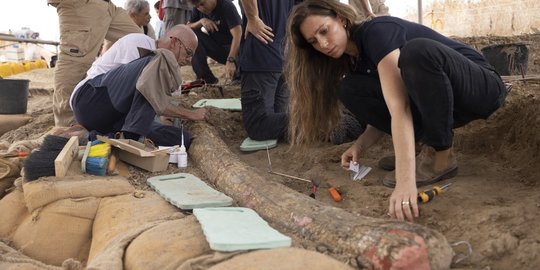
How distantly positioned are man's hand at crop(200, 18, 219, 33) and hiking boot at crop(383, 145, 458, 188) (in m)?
3.21

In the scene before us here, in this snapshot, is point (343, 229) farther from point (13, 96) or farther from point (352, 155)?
point (13, 96)

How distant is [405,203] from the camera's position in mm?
1783

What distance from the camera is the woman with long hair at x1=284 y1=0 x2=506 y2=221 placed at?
1986mm

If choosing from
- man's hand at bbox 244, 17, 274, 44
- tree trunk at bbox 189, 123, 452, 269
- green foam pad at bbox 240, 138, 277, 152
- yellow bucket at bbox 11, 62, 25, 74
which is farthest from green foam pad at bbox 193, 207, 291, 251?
yellow bucket at bbox 11, 62, 25, 74

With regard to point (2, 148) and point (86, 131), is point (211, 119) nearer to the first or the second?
point (86, 131)

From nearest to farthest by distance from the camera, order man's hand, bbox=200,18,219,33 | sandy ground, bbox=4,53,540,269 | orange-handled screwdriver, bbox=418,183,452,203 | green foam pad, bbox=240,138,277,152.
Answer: sandy ground, bbox=4,53,540,269
orange-handled screwdriver, bbox=418,183,452,203
green foam pad, bbox=240,138,277,152
man's hand, bbox=200,18,219,33

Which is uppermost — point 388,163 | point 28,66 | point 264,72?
point 264,72

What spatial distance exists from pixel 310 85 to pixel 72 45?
8.51ft

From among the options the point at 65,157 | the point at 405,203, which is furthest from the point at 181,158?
the point at 405,203

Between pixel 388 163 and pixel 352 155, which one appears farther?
pixel 388 163

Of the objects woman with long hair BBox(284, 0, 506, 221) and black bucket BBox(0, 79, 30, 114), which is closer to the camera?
woman with long hair BBox(284, 0, 506, 221)

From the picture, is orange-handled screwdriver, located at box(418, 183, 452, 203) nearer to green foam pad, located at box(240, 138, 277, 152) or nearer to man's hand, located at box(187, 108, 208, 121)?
green foam pad, located at box(240, 138, 277, 152)

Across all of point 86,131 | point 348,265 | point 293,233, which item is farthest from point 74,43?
point 348,265

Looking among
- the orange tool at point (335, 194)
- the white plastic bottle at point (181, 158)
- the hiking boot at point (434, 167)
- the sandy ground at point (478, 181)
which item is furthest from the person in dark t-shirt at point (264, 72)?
the hiking boot at point (434, 167)
